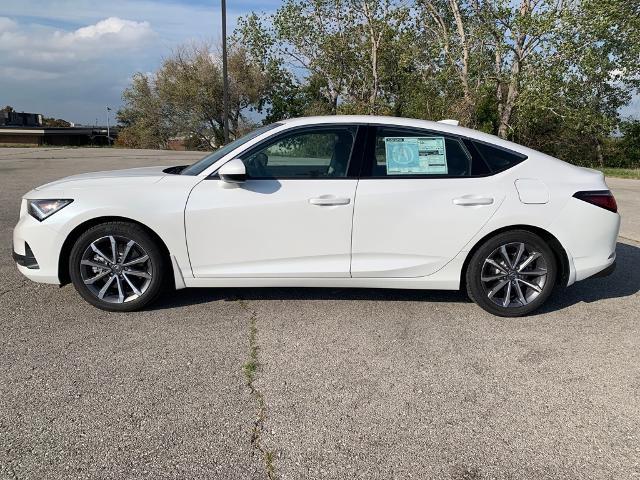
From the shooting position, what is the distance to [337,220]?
12.7 feet

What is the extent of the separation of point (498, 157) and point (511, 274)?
0.97m

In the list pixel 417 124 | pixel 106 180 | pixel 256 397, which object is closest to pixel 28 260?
pixel 106 180

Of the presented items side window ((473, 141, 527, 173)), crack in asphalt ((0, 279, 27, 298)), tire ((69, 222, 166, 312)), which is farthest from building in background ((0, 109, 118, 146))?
side window ((473, 141, 527, 173))

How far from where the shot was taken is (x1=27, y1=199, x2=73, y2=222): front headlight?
386 centimetres

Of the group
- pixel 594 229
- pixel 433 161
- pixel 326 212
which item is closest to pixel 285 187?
pixel 326 212

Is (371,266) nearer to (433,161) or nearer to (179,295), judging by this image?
(433,161)

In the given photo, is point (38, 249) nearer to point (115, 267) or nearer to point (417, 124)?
point (115, 267)

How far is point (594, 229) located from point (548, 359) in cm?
131

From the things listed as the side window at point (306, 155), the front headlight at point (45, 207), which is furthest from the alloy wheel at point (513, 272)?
the front headlight at point (45, 207)

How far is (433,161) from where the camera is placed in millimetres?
4043

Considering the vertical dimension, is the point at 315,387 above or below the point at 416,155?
below

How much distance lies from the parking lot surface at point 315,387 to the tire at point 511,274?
0.16 m

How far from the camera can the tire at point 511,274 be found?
4.02 m

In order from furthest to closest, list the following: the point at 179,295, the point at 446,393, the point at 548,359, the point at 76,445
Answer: the point at 179,295 < the point at 548,359 < the point at 446,393 < the point at 76,445
